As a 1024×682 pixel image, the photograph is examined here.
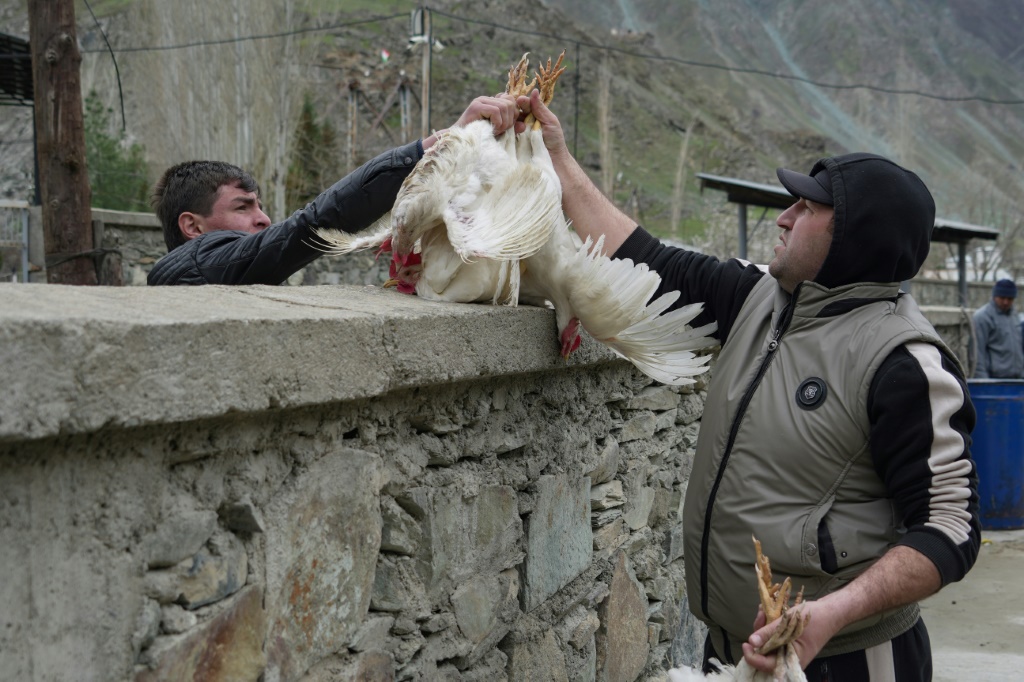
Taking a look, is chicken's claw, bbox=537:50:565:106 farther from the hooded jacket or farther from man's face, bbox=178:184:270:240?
man's face, bbox=178:184:270:240

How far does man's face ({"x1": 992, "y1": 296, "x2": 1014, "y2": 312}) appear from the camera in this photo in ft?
31.2

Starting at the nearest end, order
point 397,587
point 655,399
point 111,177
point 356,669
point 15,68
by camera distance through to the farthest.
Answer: point 356,669 → point 397,587 → point 655,399 → point 15,68 → point 111,177

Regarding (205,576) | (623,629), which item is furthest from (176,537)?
(623,629)

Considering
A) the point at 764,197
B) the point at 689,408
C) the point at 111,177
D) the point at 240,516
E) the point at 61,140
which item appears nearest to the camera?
the point at 240,516

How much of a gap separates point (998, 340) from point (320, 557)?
9.42m

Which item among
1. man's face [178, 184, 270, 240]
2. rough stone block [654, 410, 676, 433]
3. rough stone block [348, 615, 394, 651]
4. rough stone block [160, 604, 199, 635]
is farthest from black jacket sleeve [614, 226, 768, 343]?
rough stone block [160, 604, 199, 635]

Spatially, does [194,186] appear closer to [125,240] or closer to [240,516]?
[240,516]

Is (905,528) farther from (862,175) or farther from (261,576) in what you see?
(261,576)

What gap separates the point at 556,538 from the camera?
2656 mm

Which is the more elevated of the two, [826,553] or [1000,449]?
[826,553]

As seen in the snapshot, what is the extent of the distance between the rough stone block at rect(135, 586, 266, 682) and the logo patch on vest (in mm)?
1216

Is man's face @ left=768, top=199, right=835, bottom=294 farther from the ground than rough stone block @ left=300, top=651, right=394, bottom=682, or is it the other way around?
man's face @ left=768, top=199, right=835, bottom=294

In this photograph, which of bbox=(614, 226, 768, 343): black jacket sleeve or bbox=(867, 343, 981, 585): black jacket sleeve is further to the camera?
bbox=(614, 226, 768, 343): black jacket sleeve

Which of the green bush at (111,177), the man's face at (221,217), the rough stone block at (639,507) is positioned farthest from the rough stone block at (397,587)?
the green bush at (111,177)
